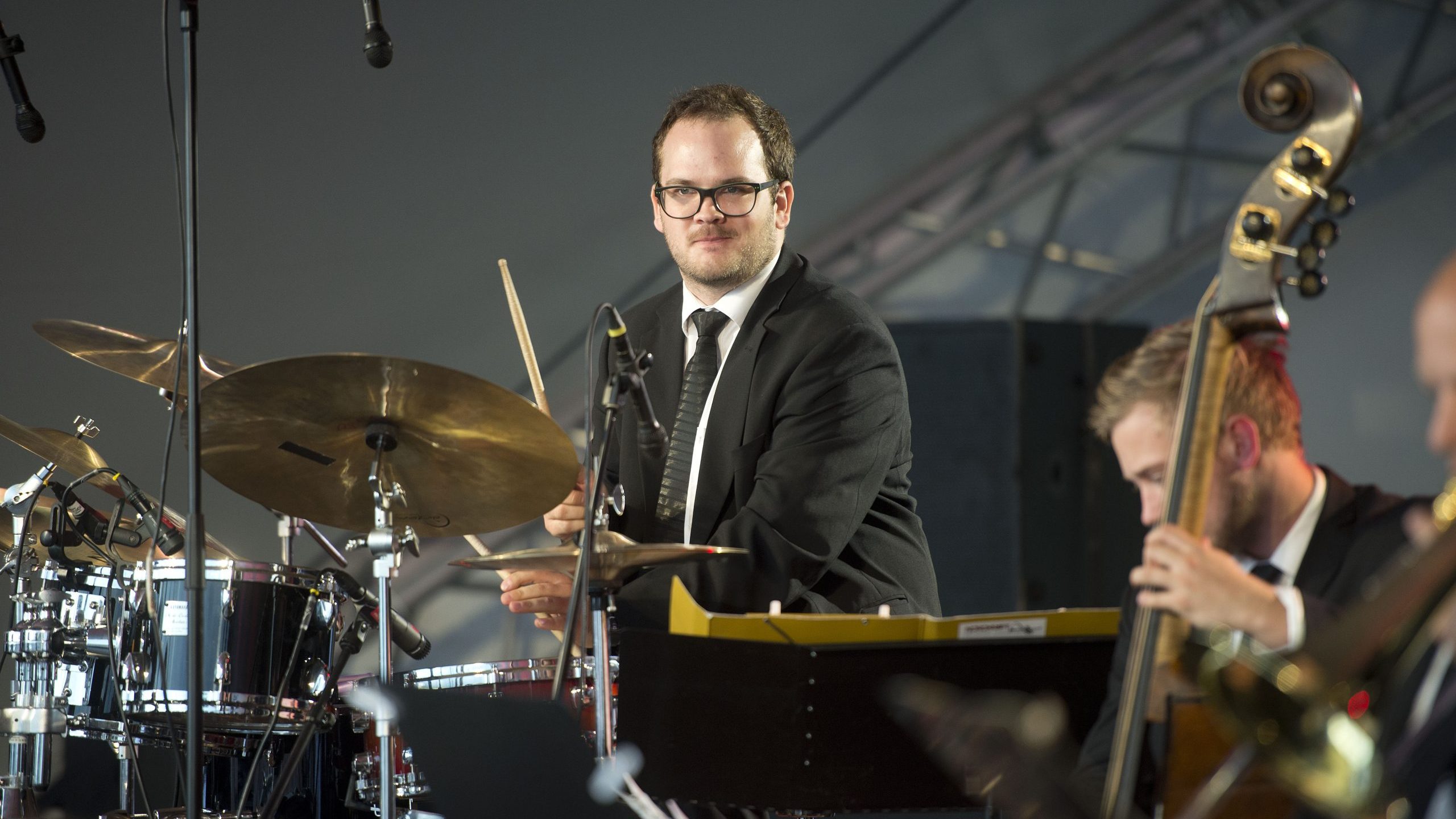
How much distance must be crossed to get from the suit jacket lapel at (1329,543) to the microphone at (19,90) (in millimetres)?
2361

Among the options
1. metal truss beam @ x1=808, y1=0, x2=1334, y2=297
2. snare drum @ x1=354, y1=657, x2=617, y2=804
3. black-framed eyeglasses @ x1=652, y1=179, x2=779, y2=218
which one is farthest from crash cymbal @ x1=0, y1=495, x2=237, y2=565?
metal truss beam @ x1=808, y1=0, x2=1334, y2=297

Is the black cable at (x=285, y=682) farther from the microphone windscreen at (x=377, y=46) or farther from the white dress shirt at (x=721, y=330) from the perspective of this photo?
the microphone windscreen at (x=377, y=46)

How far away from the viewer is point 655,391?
304 cm

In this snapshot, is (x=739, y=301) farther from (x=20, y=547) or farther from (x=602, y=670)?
(x=20, y=547)

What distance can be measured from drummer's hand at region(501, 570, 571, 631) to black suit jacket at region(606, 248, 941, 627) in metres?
0.17

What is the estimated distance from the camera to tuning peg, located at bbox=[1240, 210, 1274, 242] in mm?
1478

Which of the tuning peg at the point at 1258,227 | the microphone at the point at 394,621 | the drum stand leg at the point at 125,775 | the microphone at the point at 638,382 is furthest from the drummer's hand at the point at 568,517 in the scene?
the tuning peg at the point at 1258,227

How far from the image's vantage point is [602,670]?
7.18 feet

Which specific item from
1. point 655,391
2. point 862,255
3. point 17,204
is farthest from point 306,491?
point 862,255

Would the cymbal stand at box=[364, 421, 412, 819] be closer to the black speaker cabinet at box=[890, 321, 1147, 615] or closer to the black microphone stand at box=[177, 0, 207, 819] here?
the black microphone stand at box=[177, 0, 207, 819]

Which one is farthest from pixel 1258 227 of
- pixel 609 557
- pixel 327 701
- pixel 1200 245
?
pixel 1200 245

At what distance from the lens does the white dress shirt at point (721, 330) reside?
2.90 metres

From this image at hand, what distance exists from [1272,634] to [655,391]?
187 centimetres

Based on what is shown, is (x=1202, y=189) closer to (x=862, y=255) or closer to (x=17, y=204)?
(x=862, y=255)
